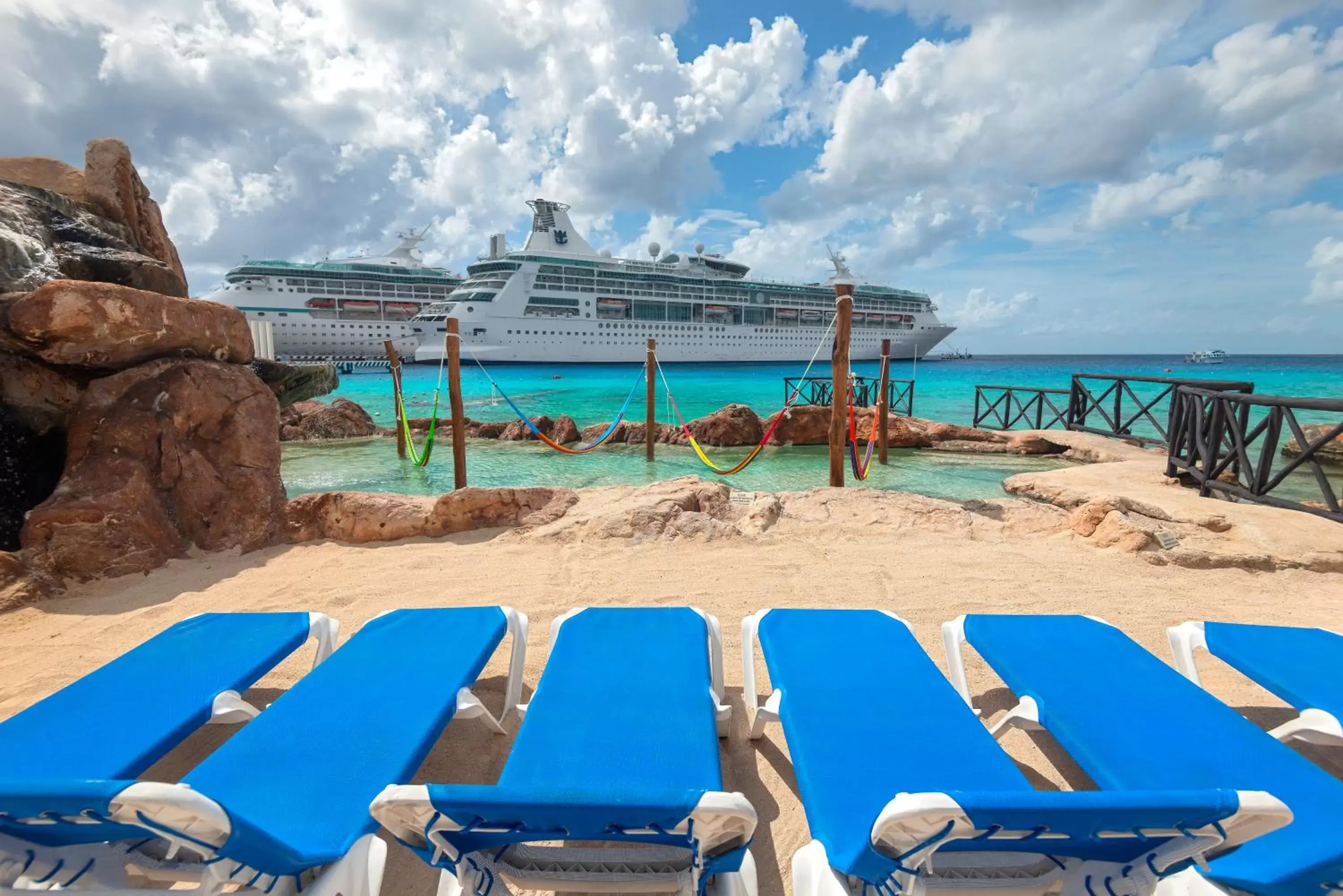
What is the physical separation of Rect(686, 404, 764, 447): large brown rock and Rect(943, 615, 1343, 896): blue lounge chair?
897 cm

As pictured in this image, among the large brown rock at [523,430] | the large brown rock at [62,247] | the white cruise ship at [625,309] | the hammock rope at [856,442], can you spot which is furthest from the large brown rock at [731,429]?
the white cruise ship at [625,309]

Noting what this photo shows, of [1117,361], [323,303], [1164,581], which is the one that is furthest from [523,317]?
[1117,361]

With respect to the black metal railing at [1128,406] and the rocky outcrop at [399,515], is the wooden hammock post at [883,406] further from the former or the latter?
the rocky outcrop at [399,515]

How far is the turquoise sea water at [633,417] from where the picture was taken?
25.5ft

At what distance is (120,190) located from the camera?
182 inches

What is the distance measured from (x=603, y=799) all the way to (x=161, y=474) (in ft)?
13.4

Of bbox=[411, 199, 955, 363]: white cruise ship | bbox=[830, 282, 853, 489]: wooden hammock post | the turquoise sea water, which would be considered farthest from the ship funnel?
bbox=[830, 282, 853, 489]: wooden hammock post

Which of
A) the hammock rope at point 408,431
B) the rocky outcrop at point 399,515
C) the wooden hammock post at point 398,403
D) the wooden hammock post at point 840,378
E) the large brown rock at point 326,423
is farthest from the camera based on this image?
the large brown rock at point 326,423

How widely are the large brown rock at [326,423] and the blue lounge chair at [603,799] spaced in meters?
12.0

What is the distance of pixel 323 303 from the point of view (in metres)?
35.6

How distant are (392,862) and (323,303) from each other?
41.2 m

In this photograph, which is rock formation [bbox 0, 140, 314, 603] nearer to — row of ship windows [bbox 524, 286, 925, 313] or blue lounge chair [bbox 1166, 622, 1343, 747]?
blue lounge chair [bbox 1166, 622, 1343, 747]

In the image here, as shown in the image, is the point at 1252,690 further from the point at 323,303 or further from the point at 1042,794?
the point at 323,303

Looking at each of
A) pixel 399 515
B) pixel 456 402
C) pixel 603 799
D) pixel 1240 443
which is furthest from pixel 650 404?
pixel 603 799
